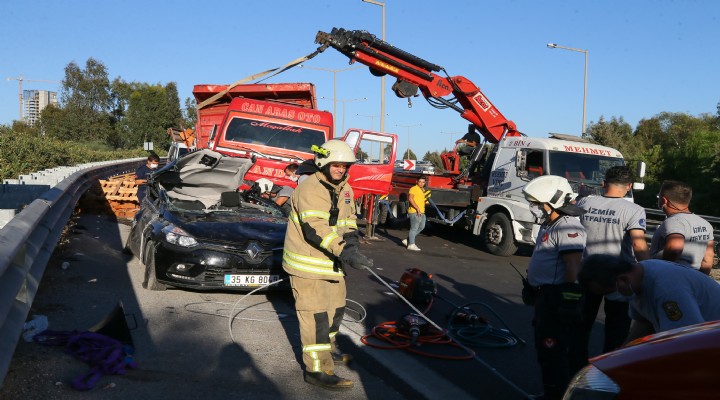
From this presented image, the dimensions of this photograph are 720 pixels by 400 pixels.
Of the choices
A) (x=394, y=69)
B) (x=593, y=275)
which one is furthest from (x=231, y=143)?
(x=593, y=275)

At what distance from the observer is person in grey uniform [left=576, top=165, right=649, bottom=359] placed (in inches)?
187

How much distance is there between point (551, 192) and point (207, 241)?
387 cm

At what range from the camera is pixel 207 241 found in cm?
678

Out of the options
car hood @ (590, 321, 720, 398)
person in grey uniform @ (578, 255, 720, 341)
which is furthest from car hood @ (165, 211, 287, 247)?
car hood @ (590, 321, 720, 398)

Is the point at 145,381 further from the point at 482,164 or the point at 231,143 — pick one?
the point at 482,164

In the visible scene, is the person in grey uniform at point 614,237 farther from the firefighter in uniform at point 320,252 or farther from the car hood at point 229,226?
the car hood at point 229,226

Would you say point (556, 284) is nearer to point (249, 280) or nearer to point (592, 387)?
point (592, 387)

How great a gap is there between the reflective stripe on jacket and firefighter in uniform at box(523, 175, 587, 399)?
1.36 meters

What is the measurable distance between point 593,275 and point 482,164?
37.2 ft

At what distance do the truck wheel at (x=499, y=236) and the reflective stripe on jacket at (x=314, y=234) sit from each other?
832cm

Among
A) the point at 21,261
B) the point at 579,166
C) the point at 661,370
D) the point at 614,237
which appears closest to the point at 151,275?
the point at 21,261

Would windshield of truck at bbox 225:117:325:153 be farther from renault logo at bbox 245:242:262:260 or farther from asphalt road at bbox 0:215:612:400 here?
renault logo at bbox 245:242:262:260

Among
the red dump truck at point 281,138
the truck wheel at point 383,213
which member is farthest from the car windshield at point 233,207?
the truck wheel at point 383,213

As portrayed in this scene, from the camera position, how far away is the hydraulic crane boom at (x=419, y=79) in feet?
41.9
